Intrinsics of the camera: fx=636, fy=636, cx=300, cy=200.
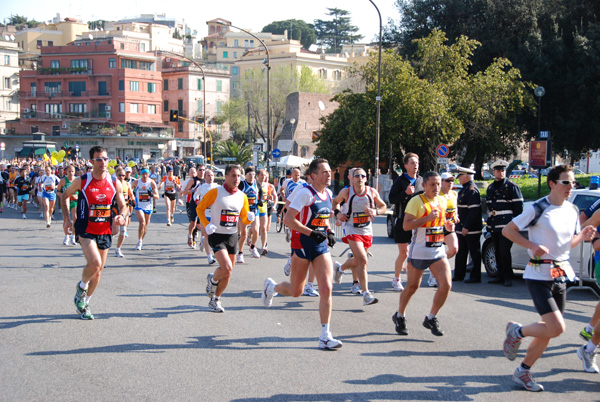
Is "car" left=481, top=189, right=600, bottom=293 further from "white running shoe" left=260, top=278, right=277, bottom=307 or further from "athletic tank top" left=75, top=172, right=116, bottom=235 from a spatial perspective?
"athletic tank top" left=75, top=172, right=116, bottom=235

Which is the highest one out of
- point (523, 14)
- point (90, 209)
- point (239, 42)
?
point (239, 42)

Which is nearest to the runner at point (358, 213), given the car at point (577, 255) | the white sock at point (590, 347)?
the car at point (577, 255)

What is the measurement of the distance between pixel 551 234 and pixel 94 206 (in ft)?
17.4

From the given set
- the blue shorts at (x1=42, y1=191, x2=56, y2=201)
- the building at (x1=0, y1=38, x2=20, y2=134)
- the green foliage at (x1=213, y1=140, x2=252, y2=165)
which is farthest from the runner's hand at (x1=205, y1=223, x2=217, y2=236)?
the building at (x1=0, y1=38, x2=20, y2=134)

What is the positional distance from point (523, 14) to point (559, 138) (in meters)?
7.55

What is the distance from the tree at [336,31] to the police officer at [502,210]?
4587 inches

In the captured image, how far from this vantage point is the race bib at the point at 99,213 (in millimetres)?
7867

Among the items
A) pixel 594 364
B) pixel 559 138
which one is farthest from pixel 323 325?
pixel 559 138

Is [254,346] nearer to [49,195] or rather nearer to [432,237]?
[432,237]

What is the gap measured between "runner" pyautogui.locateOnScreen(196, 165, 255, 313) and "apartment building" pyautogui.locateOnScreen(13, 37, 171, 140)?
76455mm

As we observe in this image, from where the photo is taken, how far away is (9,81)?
93312 mm

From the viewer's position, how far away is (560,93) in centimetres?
3384

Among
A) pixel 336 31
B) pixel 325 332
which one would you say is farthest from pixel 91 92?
pixel 325 332

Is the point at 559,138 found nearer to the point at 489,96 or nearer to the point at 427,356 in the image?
the point at 489,96
